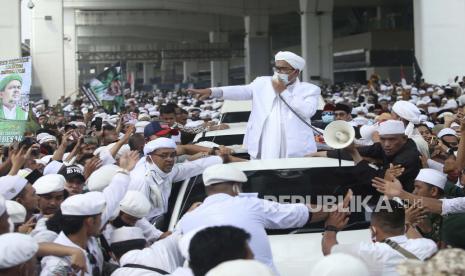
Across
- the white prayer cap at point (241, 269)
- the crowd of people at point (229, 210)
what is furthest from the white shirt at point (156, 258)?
the white prayer cap at point (241, 269)

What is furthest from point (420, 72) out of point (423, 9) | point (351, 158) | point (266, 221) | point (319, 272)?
point (319, 272)

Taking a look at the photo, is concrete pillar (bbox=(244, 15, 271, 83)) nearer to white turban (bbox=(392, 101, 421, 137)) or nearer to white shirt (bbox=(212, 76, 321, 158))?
white turban (bbox=(392, 101, 421, 137))

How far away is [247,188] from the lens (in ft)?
21.3

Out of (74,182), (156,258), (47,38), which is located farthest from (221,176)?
(47,38)

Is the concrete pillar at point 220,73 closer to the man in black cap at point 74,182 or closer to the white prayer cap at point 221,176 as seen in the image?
the man in black cap at point 74,182

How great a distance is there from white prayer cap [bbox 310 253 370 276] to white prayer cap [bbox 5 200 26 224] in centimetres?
278

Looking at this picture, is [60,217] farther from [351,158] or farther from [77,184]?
[351,158]

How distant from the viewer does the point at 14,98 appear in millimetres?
10742

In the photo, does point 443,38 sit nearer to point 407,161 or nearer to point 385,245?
point 407,161

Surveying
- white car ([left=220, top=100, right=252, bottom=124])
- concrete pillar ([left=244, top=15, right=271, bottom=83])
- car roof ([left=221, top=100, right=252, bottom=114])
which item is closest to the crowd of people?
white car ([left=220, top=100, right=252, bottom=124])

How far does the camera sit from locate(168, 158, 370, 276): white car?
19.5ft

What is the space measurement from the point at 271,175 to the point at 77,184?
1.61 meters

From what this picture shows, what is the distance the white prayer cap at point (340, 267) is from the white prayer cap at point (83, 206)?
200 cm

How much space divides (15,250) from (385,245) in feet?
6.62
